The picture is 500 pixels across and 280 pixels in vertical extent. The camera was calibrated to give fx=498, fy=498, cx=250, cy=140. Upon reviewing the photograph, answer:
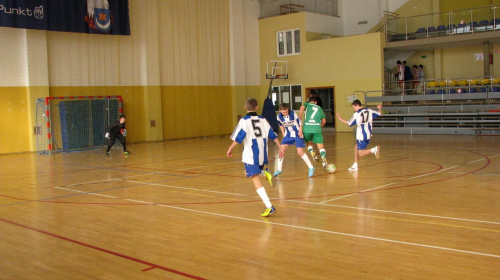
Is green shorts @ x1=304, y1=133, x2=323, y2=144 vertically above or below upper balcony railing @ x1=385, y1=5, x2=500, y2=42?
below

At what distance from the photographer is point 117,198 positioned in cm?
984

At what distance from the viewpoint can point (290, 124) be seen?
12.0m

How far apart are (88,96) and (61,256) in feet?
61.1

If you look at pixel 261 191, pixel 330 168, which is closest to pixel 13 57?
pixel 330 168

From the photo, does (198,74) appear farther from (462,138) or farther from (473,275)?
(473,275)

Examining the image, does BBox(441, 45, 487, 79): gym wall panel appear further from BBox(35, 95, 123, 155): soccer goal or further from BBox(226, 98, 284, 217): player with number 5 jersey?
BBox(226, 98, 284, 217): player with number 5 jersey

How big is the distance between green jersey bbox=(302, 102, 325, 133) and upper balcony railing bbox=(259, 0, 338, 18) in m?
20.0

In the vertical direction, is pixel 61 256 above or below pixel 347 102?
below

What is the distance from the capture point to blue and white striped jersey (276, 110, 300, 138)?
12.0 meters

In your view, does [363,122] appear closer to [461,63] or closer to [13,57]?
[13,57]

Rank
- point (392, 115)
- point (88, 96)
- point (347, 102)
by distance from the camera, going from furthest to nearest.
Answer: point (347, 102) → point (392, 115) → point (88, 96)

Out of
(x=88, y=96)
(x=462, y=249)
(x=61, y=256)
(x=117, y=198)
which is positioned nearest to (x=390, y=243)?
(x=462, y=249)

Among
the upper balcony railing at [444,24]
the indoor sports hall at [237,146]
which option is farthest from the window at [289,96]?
the upper balcony railing at [444,24]

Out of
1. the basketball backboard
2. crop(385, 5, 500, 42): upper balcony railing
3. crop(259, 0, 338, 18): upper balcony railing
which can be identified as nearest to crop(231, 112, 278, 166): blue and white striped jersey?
crop(385, 5, 500, 42): upper balcony railing
